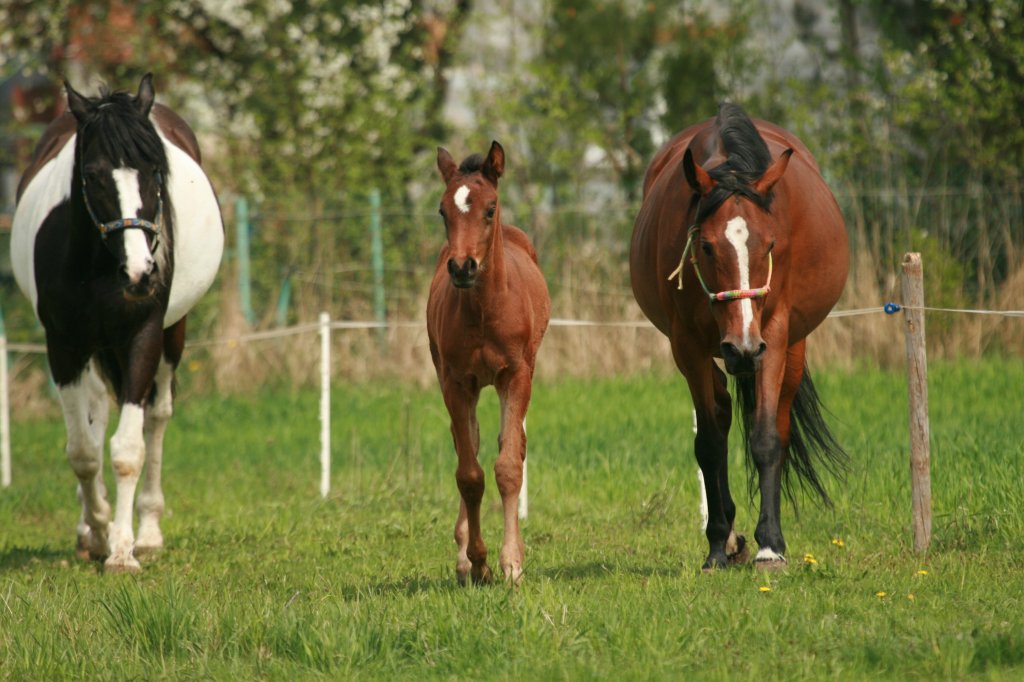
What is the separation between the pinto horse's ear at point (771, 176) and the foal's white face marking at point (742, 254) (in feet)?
0.82

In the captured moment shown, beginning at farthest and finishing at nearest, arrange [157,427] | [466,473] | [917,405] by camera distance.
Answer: [157,427] < [917,405] < [466,473]

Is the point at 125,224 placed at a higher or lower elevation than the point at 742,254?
higher

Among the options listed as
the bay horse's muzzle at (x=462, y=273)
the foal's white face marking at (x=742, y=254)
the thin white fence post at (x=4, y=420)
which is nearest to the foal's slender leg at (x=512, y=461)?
the bay horse's muzzle at (x=462, y=273)

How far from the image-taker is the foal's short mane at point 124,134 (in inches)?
272

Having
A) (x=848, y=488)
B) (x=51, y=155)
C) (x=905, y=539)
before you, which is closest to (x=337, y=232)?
(x=51, y=155)

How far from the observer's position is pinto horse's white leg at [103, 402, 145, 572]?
7.27 meters

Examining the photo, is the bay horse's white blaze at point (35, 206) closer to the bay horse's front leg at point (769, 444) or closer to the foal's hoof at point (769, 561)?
the bay horse's front leg at point (769, 444)

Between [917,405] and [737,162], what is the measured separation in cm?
151

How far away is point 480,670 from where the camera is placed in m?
4.46

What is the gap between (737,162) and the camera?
609 cm

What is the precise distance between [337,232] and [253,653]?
37.5ft

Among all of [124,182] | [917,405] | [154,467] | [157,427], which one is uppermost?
[124,182]

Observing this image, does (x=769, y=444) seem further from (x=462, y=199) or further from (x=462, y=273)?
(x=462, y=199)

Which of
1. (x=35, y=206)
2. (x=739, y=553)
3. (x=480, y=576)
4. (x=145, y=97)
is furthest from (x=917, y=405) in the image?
(x=35, y=206)
